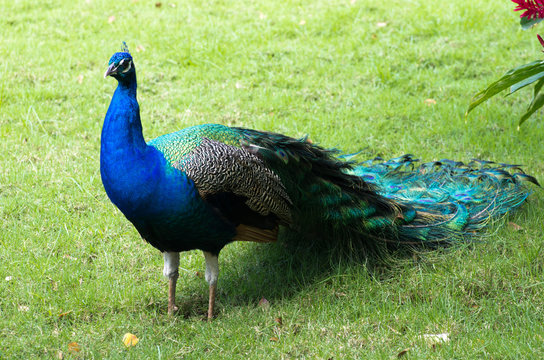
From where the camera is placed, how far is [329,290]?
425cm

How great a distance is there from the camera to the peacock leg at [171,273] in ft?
13.4

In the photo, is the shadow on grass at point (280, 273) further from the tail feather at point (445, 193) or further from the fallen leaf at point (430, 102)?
the fallen leaf at point (430, 102)

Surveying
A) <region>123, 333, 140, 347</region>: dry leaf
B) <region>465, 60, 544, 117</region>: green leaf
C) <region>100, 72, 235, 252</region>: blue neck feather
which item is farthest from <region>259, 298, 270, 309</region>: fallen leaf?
<region>465, 60, 544, 117</region>: green leaf

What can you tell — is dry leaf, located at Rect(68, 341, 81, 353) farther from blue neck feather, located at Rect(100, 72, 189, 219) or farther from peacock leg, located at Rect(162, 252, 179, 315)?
blue neck feather, located at Rect(100, 72, 189, 219)

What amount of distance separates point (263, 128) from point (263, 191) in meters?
2.41

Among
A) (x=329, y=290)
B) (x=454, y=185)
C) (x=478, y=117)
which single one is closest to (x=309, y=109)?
(x=478, y=117)

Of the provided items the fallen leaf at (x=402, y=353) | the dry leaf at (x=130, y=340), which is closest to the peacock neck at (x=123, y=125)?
the dry leaf at (x=130, y=340)

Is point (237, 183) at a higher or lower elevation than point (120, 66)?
lower

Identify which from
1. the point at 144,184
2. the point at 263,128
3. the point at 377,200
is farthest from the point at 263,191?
the point at 263,128

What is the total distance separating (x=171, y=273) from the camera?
4113mm

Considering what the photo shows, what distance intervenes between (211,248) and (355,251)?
102 cm

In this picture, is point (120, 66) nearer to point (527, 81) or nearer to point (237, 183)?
point (237, 183)

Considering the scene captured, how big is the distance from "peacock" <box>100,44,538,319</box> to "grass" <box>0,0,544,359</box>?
23cm

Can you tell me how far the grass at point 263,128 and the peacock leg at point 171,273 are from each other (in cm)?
9
